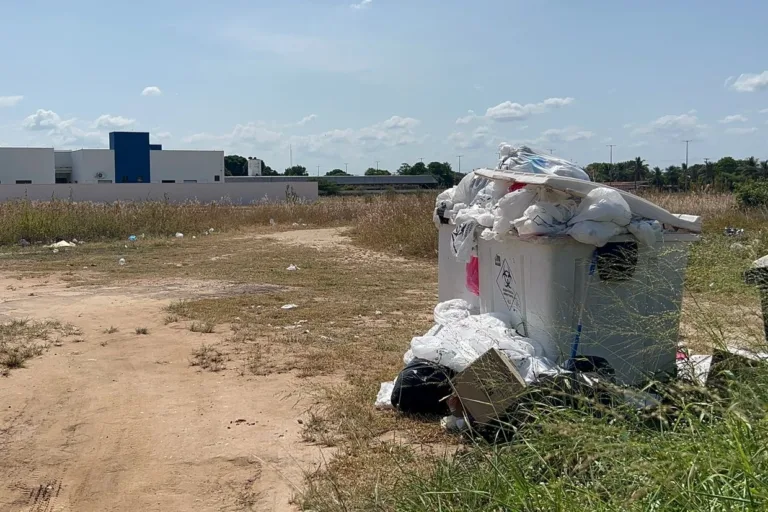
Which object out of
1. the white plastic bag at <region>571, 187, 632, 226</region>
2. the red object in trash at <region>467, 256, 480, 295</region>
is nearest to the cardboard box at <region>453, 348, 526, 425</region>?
the white plastic bag at <region>571, 187, 632, 226</region>

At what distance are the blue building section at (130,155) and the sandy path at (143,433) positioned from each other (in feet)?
155

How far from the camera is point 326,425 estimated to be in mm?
4906

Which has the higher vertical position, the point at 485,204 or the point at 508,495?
the point at 485,204

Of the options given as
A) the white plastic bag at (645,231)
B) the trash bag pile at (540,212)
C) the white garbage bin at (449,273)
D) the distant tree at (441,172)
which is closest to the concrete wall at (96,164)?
the distant tree at (441,172)

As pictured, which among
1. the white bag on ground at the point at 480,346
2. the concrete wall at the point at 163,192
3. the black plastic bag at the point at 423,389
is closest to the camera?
the white bag on ground at the point at 480,346

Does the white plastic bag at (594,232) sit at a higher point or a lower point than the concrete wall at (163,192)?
lower

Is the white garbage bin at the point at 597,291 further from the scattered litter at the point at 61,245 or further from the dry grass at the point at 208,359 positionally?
the scattered litter at the point at 61,245

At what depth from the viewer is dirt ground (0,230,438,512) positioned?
160 inches

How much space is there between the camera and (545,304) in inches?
190

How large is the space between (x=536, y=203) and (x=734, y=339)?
1.78 metres

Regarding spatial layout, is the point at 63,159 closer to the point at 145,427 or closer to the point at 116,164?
the point at 116,164

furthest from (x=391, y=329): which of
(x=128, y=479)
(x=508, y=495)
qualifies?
(x=508, y=495)

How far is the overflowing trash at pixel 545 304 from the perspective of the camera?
4.30 metres

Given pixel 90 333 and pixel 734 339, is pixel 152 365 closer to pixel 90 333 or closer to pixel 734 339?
pixel 90 333
